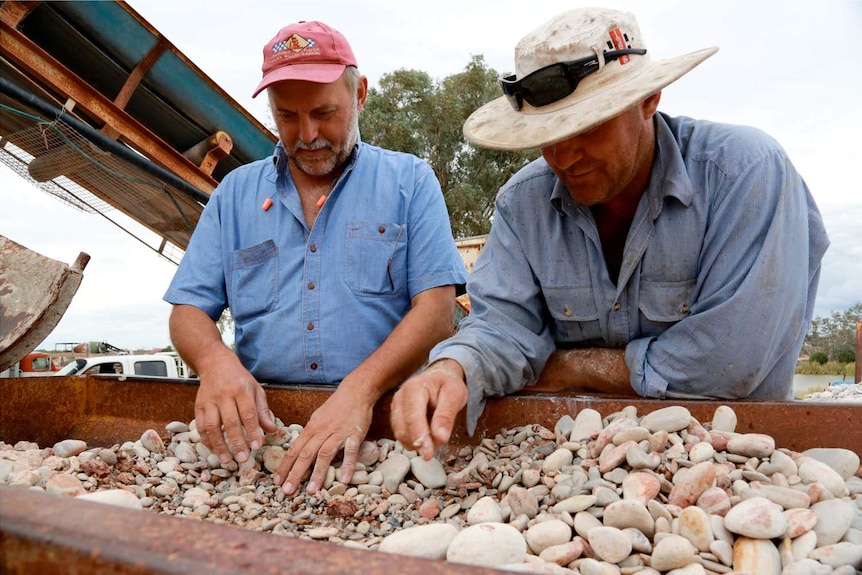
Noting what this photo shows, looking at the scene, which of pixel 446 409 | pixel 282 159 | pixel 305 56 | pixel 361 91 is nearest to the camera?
pixel 446 409

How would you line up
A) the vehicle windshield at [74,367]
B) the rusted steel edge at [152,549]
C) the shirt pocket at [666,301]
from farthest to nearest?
1. the vehicle windshield at [74,367]
2. the shirt pocket at [666,301]
3. the rusted steel edge at [152,549]

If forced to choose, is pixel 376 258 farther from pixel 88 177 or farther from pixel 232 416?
pixel 88 177

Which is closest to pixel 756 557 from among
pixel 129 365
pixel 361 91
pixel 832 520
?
pixel 832 520

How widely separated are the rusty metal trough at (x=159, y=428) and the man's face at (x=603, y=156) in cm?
51

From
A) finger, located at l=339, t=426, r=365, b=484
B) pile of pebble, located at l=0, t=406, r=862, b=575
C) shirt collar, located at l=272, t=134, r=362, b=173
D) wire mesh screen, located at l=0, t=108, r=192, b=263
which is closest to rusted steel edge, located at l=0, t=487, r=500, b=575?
pile of pebble, located at l=0, t=406, r=862, b=575

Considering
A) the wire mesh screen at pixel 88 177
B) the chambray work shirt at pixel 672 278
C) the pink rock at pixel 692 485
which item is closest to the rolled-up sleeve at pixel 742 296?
the chambray work shirt at pixel 672 278

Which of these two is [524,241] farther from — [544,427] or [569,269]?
[544,427]

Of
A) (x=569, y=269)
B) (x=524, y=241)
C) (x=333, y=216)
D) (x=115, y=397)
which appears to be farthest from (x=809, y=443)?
(x=115, y=397)

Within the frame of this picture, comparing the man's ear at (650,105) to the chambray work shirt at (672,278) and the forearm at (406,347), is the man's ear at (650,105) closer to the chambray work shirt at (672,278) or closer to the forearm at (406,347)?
the chambray work shirt at (672,278)

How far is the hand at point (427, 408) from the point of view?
136cm

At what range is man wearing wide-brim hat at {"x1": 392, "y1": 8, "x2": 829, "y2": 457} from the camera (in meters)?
1.63

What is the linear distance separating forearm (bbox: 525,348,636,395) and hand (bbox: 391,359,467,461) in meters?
0.47

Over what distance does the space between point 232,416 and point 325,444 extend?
27cm

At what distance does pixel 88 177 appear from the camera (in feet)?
15.2
